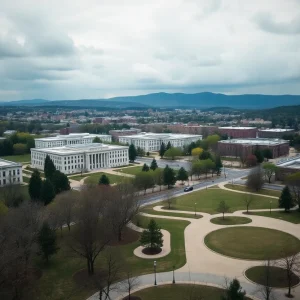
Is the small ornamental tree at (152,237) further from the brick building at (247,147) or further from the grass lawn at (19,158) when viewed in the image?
the grass lawn at (19,158)

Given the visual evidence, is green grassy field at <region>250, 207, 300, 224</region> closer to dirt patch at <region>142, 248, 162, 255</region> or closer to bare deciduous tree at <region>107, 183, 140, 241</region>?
Result: bare deciduous tree at <region>107, 183, 140, 241</region>

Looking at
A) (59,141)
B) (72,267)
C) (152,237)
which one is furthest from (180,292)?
(59,141)

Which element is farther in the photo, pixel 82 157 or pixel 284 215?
pixel 82 157

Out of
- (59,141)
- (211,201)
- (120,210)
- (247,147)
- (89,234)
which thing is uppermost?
(89,234)

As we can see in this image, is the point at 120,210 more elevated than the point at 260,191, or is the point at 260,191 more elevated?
the point at 120,210

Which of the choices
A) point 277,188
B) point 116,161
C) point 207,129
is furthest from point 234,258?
point 207,129

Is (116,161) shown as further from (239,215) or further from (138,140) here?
(239,215)

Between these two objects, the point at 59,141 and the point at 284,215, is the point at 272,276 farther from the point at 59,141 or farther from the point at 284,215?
the point at 59,141

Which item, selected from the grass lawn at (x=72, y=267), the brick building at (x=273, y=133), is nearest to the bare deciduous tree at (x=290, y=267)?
the grass lawn at (x=72, y=267)

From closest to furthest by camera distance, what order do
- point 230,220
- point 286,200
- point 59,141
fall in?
point 230,220
point 286,200
point 59,141
